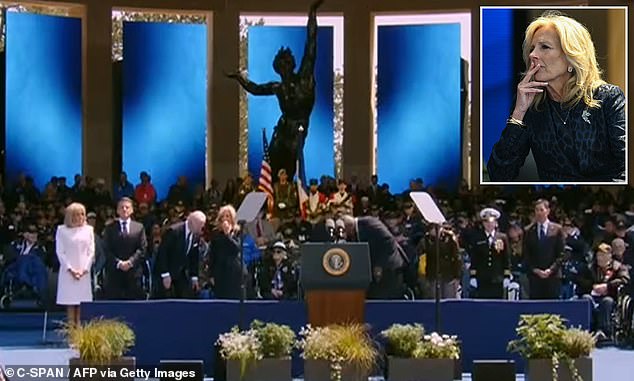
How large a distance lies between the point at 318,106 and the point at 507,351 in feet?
45.9

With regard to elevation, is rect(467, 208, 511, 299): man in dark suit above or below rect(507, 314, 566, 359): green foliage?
above

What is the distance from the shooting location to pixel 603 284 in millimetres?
15148

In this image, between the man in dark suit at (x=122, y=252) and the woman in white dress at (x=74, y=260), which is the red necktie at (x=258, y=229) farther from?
the woman in white dress at (x=74, y=260)

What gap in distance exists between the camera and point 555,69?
20.6 m

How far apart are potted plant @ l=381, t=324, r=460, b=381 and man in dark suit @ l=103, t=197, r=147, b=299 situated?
398 centimetres

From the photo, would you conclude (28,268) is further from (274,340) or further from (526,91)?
(526,91)

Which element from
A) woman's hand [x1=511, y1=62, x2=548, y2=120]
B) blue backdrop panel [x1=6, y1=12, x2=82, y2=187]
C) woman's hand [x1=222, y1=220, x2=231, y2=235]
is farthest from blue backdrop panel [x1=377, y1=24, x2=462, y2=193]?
woman's hand [x1=222, y1=220, x2=231, y2=235]

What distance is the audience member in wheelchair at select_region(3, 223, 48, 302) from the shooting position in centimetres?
1603

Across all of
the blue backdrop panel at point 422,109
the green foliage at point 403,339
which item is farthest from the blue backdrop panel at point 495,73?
the green foliage at point 403,339

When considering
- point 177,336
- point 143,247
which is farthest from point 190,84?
point 177,336

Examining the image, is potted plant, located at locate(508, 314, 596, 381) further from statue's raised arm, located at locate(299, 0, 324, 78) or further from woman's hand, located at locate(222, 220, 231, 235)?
statue's raised arm, located at locate(299, 0, 324, 78)

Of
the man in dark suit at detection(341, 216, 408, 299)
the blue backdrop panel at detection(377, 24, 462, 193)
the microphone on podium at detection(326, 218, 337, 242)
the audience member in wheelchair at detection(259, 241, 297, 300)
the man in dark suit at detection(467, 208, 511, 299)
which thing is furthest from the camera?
the blue backdrop panel at detection(377, 24, 462, 193)

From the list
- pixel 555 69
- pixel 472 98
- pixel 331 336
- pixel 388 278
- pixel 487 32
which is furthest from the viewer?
pixel 472 98

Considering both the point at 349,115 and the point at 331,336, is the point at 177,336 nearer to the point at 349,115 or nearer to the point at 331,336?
the point at 331,336
